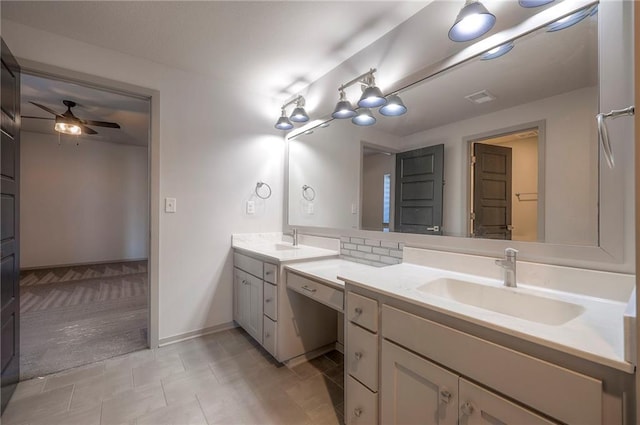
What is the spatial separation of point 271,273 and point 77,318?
2338 millimetres

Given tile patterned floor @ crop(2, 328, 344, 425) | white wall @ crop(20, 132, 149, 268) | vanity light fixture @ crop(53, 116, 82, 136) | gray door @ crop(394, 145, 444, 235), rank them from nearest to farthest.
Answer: tile patterned floor @ crop(2, 328, 344, 425)
gray door @ crop(394, 145, 444, 235)
vanity light fixture @ crop(53, 116, 82, 136)
white wall @ crop(20, 132, 149, 268)

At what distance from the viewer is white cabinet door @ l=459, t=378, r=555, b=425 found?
0.77 metres

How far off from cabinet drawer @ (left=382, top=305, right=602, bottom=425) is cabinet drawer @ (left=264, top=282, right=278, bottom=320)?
1081 millimetres

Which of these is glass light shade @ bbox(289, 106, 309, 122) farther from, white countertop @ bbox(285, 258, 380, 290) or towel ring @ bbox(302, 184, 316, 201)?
white countertop @ bbox(285, 258, 380, 290)

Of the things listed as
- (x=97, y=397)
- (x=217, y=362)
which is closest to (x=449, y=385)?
(x=217, y=362)

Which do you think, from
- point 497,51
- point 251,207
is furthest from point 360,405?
point 251,207

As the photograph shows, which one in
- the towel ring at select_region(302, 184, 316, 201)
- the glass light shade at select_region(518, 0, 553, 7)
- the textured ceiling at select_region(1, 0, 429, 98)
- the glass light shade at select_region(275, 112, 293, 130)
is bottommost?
the towel ring at select_region(302, 184, 316, 201)

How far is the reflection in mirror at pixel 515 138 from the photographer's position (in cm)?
112

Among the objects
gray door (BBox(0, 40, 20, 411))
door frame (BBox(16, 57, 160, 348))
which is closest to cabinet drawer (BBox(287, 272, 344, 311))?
door frame (BBox(16, 57, 160, 348))

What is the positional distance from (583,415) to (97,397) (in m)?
2.30

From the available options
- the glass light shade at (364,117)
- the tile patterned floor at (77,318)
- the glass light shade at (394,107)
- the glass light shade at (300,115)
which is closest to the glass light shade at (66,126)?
the tile patterned floor at (77,318)

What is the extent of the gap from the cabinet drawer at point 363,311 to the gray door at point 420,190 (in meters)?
0.66

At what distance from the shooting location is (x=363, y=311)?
4.15ft

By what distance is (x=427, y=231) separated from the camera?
1.68 metres
